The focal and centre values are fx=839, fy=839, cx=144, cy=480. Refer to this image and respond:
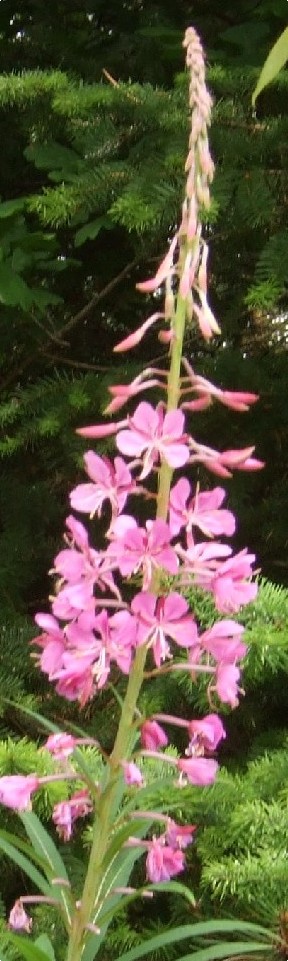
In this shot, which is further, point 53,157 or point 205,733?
point 53,157

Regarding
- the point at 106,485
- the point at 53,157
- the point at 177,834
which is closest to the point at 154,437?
the point at 106,485

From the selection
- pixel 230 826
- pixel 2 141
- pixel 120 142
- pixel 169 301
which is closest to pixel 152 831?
pixel 230 826

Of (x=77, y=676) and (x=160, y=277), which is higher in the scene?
(x=160, y=277)

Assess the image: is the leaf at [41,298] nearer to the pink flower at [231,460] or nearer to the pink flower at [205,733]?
the pink flower at [231,460]

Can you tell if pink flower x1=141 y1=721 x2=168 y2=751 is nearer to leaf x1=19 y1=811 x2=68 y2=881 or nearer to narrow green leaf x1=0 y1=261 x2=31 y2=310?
leaf x1=19 y1=811 x2=68 y2=881

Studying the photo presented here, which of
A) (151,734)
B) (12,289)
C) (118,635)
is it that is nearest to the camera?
(118,635)

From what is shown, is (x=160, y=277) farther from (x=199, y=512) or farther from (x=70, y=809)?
(x=70, y=809)

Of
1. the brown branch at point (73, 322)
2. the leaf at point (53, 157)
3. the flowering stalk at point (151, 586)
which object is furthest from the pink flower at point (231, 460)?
the brown branch at point (73, 322)
